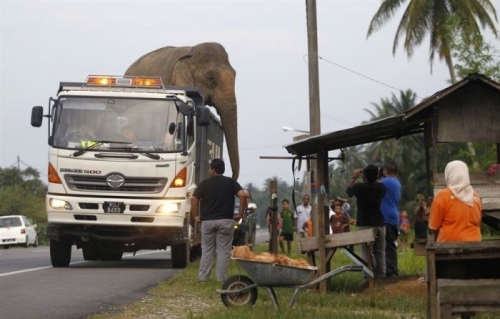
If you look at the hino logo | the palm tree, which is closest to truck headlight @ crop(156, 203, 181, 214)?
the hino logo

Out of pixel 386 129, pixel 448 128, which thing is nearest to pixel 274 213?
pixel 386 129

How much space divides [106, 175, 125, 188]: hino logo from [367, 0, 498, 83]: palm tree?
27.3 m

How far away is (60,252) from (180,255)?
89.7 inches

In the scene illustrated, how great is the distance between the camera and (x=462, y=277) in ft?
33.0

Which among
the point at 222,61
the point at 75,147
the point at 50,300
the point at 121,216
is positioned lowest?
the point at 50,300

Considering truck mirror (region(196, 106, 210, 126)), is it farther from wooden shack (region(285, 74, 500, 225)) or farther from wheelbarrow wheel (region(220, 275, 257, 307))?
wheelbarrow wheel (region(220, 275, 257, 307))

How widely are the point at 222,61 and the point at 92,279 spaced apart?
27.0 feet

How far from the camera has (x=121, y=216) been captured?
1966 centimetres

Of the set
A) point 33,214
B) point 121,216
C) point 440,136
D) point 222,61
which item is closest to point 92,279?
point 121,216

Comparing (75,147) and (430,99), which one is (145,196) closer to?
(75,147)

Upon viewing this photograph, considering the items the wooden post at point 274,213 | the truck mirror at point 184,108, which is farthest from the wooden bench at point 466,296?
the wooden post at point 274,213

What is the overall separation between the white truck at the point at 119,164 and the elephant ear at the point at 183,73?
347 cm

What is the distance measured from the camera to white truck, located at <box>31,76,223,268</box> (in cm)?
1958

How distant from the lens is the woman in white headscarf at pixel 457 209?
34.3ft
